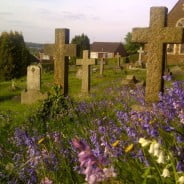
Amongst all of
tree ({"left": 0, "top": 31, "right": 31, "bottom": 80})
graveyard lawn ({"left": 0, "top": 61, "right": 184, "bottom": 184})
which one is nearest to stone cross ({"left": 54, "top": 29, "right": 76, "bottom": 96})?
graveyard lawn ({"left": 0, "top": 61, "right": 184, "bottom": 184})

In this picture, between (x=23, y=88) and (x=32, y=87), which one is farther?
(x=23, y=88)

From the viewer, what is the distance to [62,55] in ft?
34.3

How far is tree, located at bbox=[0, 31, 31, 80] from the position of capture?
106ft

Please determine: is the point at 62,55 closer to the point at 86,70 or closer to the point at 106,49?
the point at 86,70

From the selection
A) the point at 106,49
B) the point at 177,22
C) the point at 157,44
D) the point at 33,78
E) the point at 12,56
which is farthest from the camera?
the point at 106,49

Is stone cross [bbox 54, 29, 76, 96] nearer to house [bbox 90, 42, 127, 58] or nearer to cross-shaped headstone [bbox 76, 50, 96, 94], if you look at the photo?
cross-shaped headstone [bbox 76, 50, 96, 94]

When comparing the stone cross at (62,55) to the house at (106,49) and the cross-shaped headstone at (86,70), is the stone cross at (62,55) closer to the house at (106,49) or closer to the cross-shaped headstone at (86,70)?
the cross-shaped headstone at (86,70)

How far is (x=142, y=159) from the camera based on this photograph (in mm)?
3383

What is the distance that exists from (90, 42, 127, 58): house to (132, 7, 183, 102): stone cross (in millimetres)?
80903

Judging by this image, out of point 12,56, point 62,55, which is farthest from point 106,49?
point 62,55

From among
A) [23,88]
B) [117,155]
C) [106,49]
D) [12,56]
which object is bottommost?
[23,88]

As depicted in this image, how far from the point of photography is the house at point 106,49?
89.7 m

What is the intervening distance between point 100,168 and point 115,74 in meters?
29.1

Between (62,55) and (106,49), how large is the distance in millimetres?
81343
